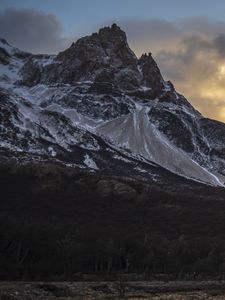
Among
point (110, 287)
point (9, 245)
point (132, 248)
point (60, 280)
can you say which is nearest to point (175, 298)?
point (110, 287)

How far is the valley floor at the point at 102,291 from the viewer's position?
52594 millimetres

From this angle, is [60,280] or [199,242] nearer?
[60,280]

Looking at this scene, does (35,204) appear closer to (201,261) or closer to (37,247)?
(201,261)

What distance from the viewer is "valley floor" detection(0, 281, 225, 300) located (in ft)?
173

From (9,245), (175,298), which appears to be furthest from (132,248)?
(175,298)

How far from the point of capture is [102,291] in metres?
62.1

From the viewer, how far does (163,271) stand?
346 feet

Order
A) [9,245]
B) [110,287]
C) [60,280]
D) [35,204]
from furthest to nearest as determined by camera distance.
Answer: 1. [35,204]
2. [9,245]
3. [60,280]
4. [110,287]

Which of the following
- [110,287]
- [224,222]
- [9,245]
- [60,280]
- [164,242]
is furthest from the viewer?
[224,222]

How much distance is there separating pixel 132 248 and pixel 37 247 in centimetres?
2446

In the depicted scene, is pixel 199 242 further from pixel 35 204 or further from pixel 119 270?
pixel 35 204

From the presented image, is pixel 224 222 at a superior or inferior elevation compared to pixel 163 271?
superior

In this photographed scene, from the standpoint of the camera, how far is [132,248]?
109812 millimetres

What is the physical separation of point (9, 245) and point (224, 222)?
106m
